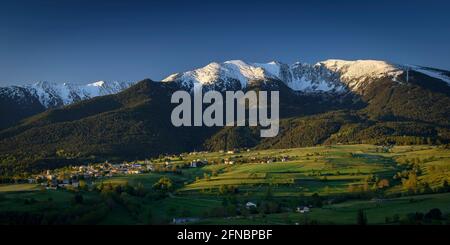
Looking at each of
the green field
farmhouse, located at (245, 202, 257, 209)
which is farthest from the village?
farmhouse, located at (245, 202, 257, 209)

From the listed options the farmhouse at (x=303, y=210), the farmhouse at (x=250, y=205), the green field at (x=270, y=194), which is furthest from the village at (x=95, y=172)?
the farmhouse at (x=303, y=210)

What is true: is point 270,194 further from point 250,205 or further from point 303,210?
point 303,210

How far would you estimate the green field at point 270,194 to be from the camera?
48344 millimetres

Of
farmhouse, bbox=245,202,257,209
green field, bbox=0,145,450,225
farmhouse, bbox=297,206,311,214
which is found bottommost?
farmhouse, bbox=297,206,311,214

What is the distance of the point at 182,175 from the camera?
10062 cm

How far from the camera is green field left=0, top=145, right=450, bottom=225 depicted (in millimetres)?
48344

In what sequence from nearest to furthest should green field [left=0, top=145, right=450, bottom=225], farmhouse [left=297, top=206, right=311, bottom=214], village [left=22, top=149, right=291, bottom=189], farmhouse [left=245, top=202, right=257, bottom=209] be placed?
green field [left=0, top=145, right=450, bottom=225] → farmhouse [left=297, top=206, right=311, bottom=214] → farmhouse [left=245, top=202, right=257, bottom=209] → village [left=22, top=149, right=291, bottom=189]

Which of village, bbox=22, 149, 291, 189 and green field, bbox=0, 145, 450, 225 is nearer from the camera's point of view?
green field, bbox=0, 145, 450, 225

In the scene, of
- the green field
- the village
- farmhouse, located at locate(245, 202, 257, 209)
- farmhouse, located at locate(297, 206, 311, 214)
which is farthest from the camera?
the village

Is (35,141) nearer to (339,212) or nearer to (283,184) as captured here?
(283,184)

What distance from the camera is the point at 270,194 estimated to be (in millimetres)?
71625

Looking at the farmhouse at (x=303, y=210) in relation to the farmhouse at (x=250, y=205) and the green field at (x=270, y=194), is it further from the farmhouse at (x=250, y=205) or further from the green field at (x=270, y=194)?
the farmhouse at (x=250, y=205)

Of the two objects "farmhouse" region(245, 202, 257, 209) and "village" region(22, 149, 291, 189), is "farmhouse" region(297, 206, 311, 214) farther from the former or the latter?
"village" region(22, 149, 291, 189)
